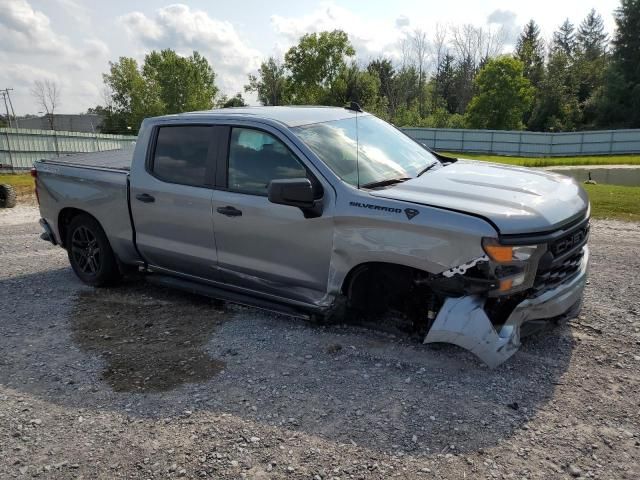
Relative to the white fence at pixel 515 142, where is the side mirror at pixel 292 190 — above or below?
above

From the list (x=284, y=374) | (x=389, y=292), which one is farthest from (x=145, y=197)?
(x=389, y=292)

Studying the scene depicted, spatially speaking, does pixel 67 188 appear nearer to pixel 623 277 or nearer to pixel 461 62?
pixel 623 277

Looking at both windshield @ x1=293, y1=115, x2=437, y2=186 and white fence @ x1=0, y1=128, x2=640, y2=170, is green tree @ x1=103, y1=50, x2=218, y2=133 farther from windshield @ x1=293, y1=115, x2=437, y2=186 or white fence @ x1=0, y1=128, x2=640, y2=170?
windshield @ x1=293, y1=115, x2=437, y2=186

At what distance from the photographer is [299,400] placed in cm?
353

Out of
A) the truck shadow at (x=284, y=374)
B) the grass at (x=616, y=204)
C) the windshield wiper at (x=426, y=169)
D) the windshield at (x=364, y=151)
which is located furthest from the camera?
the grass at (x=616, y=204)

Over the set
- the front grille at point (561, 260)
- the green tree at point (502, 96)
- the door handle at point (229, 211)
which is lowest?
the front grille at point (561, 260)

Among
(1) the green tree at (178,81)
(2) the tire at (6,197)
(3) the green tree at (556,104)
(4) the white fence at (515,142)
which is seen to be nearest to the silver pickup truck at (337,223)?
(2) the tire at (6,197)

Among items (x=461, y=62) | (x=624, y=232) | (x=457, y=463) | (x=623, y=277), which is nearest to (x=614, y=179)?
(x=624, y=232)

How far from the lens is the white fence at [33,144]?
75.3 feet

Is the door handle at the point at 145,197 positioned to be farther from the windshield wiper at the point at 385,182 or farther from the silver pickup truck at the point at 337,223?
the windshield wiper at the point at 385,182

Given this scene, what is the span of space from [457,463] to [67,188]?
4958 millimetres

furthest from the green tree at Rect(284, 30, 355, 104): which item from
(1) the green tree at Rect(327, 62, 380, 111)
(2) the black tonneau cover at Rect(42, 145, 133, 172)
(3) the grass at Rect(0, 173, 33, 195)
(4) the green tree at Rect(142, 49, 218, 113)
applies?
(2) the black tonneau cover at Rect(42, 145, 133, 172)

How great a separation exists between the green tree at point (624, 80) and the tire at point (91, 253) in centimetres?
4820

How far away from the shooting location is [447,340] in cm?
365
